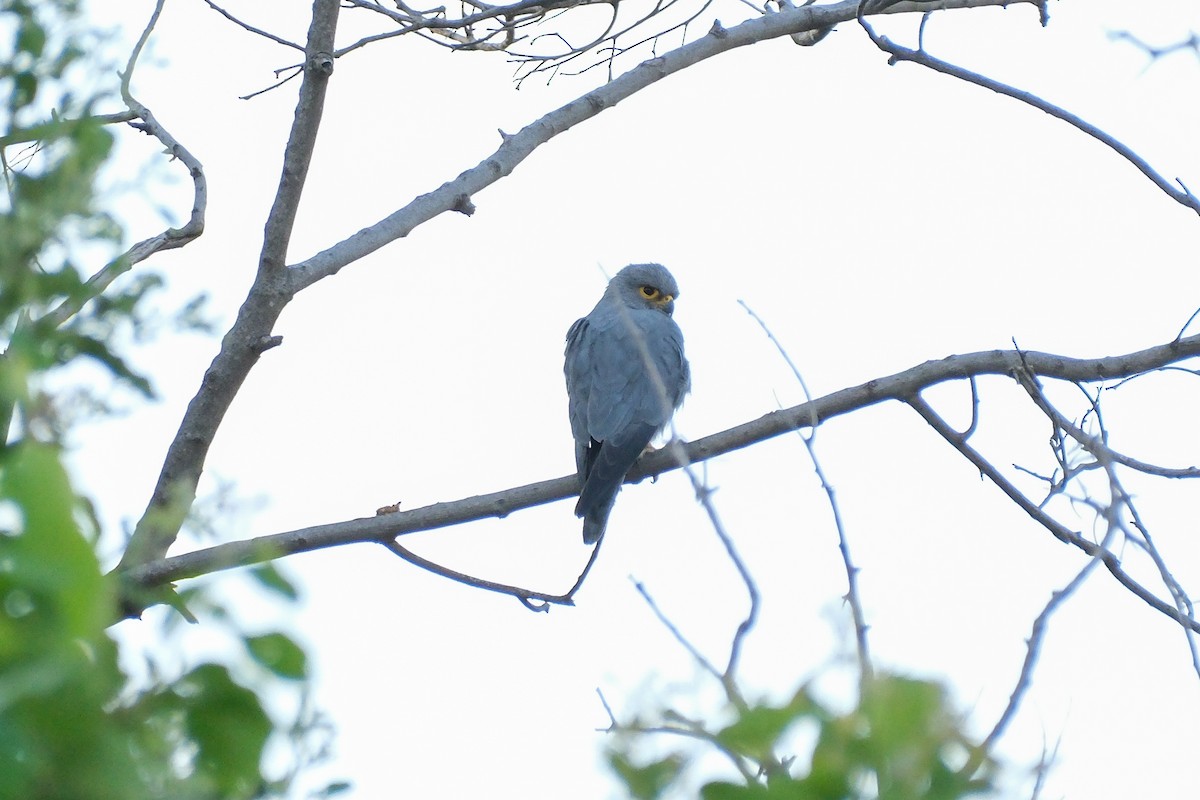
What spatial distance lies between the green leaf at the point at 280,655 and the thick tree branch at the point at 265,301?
292cm

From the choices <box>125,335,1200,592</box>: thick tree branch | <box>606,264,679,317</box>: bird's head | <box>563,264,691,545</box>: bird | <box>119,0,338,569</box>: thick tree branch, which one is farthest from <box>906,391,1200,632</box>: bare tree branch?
<box>606,264,679,317</box>: bird's head

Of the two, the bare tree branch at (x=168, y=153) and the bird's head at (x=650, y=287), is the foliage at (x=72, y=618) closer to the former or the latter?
the bare tree branch at (x=168, y=153)

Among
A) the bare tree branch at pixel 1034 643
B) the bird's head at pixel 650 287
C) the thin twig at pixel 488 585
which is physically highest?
the bird's head at pixel 650 287

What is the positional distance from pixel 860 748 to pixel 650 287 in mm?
6796

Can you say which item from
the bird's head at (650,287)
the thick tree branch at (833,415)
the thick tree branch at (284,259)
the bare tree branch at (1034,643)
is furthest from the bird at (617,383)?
the bare tree branch at (1034,643)

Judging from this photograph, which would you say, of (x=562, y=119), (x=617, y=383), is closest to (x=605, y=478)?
(x=617, y=383)

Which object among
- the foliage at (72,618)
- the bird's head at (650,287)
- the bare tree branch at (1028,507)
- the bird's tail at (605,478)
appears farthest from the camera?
the bird's head at (650,287)

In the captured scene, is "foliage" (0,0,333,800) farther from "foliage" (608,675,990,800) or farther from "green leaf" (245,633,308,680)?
"foliage" (608,675,990,800)

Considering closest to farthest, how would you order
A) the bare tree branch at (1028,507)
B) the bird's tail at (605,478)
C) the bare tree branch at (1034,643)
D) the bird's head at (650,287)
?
the bare tree branch at (1034,643) → the bare tree branch at (1028,507) → the bird's tail at (605,478) → the bird's head at (650,287)

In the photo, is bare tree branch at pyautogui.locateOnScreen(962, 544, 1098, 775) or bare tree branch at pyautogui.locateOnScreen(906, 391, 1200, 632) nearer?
bare tree branch at pyautogui.locateOnScreen(962, 544, 1098, 775)

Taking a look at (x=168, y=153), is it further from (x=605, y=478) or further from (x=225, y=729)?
(x=225, y=729)

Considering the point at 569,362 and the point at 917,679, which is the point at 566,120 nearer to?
the point at 569,362

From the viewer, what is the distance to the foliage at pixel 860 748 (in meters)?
0.69

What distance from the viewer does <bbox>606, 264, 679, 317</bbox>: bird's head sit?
7.45m
